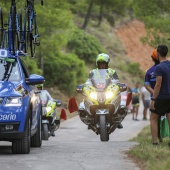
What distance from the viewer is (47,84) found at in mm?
46156

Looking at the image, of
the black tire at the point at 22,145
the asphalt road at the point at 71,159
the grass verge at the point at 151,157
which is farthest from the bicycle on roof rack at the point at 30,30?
the grass verge at the point at 151,157

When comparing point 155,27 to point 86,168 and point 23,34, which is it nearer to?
point 23,34

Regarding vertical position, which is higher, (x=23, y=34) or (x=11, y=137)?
(x=23, y=34)

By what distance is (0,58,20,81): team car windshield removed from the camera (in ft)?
40.4

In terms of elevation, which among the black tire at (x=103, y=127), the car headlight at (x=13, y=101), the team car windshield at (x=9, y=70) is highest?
the team car windshield at (x=9, y=70)

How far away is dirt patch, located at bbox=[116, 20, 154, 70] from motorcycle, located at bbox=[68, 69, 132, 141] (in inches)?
2172

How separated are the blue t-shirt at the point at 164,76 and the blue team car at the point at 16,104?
6.59ft

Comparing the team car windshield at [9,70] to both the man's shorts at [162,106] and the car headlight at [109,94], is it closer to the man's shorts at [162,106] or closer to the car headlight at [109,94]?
the man's shorts at [162,106]

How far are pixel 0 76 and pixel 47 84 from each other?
3389 cm

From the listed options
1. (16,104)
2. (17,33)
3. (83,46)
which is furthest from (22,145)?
(83,46)

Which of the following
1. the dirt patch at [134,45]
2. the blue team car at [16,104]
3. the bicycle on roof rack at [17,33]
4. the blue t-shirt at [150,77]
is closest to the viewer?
the blue team car at [16,104]

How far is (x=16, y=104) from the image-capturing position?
37.8ft

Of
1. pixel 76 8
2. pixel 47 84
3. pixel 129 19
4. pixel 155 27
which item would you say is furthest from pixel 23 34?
pixel 129 19

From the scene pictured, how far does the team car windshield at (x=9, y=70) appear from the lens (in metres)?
12.3
